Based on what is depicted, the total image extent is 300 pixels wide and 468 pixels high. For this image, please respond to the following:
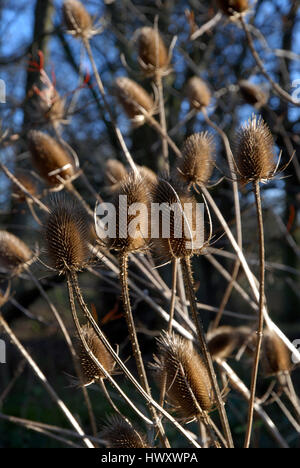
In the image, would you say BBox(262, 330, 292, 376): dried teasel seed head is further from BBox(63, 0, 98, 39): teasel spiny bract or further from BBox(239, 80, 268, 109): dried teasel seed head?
BBox(63, 0, 98, 39): teasel spiny bract

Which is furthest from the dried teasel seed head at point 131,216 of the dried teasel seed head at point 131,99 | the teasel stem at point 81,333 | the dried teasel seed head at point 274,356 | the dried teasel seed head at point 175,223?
the dried teasel seed head at point 131,99

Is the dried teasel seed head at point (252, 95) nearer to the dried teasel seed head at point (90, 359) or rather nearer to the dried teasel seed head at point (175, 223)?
the dried teasel seed head at point (175, 223)

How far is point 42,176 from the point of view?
2.47m

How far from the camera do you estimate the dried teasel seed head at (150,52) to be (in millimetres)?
2791

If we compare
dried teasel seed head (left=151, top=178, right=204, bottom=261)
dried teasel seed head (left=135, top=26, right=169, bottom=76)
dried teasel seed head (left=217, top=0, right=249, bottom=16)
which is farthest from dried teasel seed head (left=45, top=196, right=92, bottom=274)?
dried teasel seed head (left=217, top=0, right=249, bottom=16)

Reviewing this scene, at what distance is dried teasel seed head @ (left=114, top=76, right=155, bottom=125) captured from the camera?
2686mm

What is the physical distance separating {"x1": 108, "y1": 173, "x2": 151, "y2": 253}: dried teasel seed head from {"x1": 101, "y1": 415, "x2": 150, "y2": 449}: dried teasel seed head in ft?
1.84

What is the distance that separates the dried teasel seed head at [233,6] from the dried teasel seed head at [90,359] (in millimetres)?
1737

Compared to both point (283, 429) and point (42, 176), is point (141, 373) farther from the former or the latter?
point (283, 429)

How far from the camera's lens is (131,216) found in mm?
1549

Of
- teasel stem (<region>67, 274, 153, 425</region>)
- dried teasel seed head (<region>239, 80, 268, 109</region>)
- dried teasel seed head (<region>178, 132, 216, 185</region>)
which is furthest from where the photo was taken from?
dried teasel seed head (<region>239, 80, 268, 109</region>)

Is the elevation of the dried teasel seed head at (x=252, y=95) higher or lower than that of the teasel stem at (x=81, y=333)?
higher

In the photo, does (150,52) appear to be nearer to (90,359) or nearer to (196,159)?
(196,159)

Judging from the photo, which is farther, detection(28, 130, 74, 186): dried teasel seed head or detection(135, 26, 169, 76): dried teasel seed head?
detection(135, 26, 169, 76): dried teasel seed head
